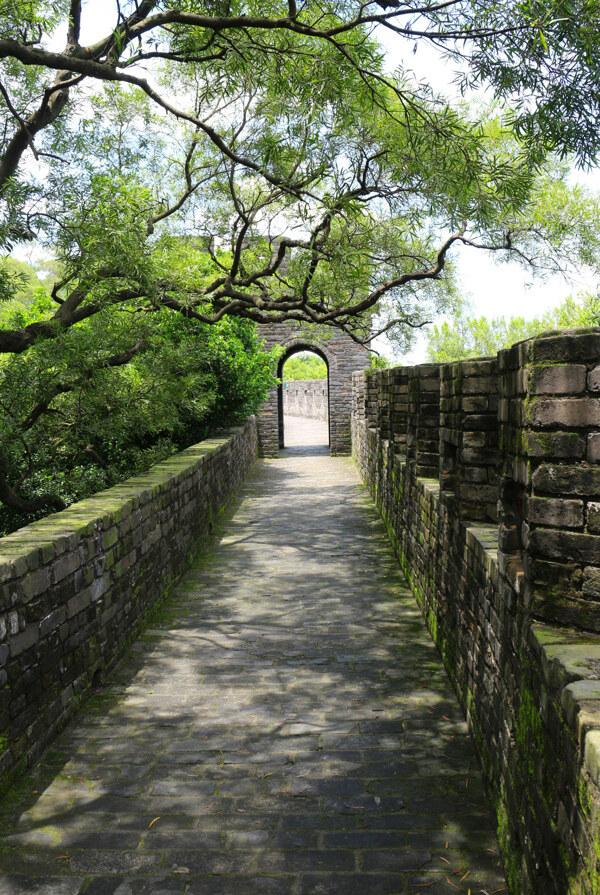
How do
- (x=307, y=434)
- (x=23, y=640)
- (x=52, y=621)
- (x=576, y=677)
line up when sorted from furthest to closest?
(x=307, y=434), (x=52, y=621), (x=23, y=640), (x=576, y=677)

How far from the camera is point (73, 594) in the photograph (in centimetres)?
439

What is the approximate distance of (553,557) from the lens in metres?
2.65

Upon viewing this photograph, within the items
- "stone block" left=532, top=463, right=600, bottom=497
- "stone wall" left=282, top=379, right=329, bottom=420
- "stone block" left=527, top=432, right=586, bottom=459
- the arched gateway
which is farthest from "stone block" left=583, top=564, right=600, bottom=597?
"stone wall" left=282, top=379, right=329, bottom=420

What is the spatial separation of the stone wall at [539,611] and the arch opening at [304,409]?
54.4 ft

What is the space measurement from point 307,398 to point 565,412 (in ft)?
124

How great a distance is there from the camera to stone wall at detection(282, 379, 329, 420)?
36531 millimetres

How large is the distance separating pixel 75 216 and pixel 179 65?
5006 millimetres

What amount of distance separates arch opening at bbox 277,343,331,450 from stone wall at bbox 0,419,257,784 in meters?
14.4

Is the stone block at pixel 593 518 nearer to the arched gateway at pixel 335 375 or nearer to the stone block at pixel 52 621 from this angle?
the stone block at pixel 52 621

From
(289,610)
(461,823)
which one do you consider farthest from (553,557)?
(289,610)

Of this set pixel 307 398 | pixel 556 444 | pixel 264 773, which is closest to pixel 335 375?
pixel 264 773

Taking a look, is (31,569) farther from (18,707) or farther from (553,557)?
(553,557)

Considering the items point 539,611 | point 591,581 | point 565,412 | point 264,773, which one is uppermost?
point 565,412

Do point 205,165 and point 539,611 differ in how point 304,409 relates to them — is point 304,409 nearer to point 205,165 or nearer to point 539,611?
point 205,165
